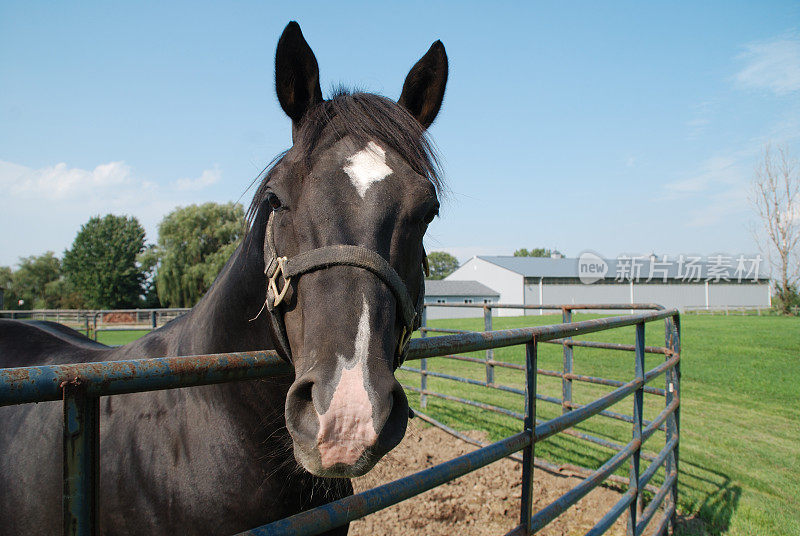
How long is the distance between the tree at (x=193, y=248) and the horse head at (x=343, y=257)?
3091 centimetres

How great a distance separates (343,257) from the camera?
3.92ft

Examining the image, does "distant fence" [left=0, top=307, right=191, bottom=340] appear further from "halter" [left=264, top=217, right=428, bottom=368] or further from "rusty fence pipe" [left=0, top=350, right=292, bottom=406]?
"rusty fence pipe" [left=0, top=350, right=292, bottom=406]

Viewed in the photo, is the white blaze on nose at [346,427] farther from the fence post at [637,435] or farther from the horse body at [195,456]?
the fence post at [637,435]

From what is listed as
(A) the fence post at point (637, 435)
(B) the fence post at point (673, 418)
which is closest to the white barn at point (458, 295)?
(B) the fence post at point (673, 418)

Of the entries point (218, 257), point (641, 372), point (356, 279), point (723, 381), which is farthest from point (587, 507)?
point (218, 257)

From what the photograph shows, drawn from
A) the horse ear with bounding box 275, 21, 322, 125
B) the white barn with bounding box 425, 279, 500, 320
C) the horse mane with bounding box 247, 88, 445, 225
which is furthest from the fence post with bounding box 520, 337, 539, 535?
the white barn with bounding box 425, 279, 500, 320

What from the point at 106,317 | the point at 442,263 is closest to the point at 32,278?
the point at 106,317

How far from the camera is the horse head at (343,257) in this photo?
99cm

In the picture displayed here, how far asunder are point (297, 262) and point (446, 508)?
3401 mm

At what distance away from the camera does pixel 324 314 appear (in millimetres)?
1129

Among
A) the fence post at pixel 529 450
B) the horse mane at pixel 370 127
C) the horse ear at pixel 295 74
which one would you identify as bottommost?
the fence post at pixel 529 450

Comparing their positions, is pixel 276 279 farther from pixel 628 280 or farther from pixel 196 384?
pixel 628 280

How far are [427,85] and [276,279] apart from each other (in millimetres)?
1158

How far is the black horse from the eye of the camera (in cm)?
104
